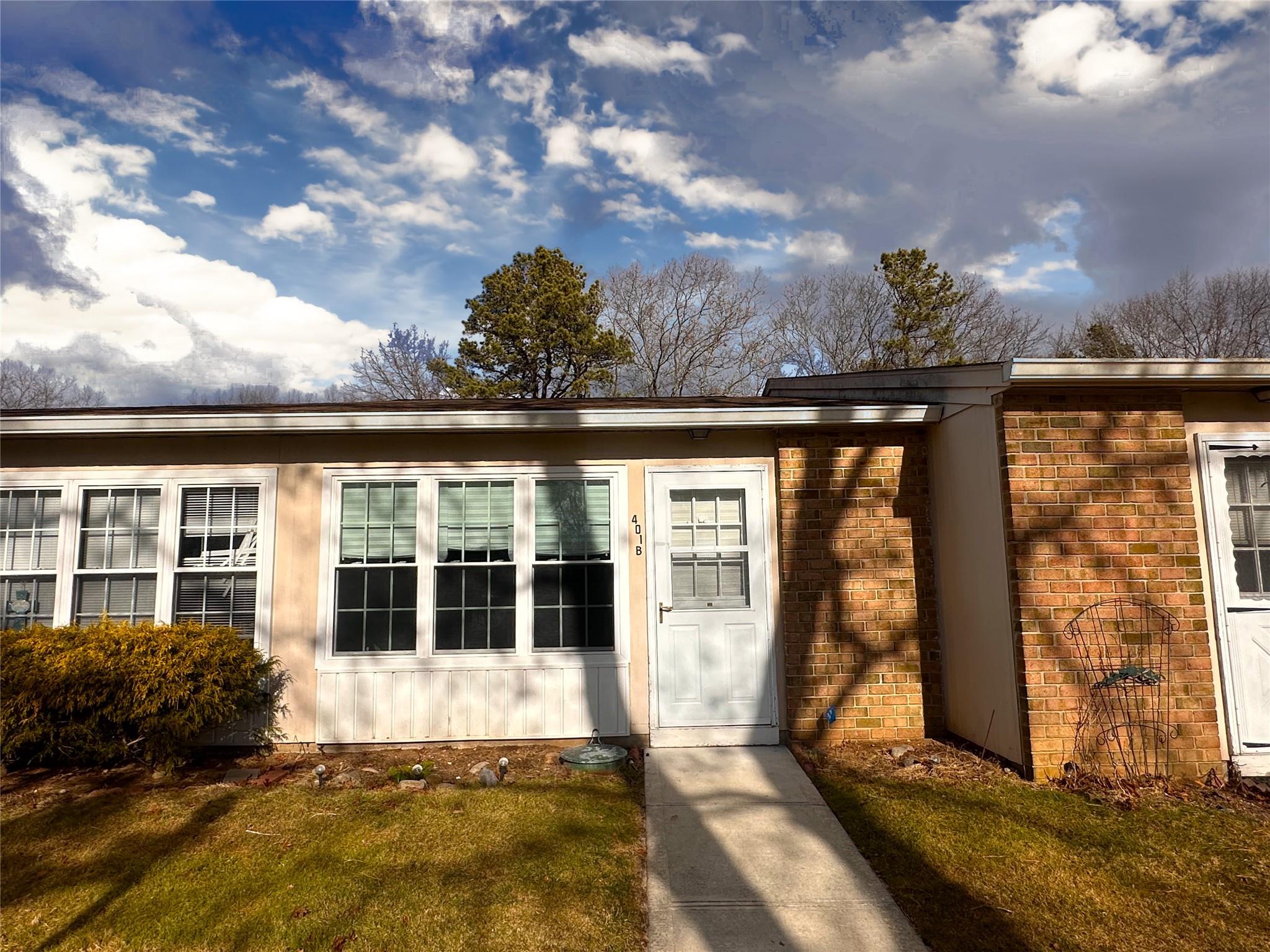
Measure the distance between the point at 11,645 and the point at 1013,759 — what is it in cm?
737

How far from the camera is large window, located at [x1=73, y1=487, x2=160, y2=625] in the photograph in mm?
5832

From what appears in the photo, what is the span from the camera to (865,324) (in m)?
24.5

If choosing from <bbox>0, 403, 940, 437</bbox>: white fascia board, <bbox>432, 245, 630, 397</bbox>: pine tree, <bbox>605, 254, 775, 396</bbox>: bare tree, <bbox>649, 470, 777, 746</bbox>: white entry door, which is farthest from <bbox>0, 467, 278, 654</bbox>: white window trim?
<bbox>605, 254, 775, 396</bbox>: bare tree

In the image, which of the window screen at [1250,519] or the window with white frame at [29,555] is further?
the window with white frame at [29,555]

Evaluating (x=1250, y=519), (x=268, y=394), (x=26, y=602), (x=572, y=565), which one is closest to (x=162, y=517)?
(x=26, y=602)

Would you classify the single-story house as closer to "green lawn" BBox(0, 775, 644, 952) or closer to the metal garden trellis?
the metal garden trellis

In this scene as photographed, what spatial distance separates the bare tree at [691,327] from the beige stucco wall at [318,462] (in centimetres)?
1776

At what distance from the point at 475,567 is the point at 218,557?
2207mm

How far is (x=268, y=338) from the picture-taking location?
177ft

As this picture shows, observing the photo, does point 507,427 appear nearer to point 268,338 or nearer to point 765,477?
point 765,477

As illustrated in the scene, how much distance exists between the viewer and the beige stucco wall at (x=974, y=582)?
5078mm

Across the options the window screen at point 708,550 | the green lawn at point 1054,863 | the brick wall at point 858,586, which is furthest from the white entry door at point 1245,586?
the window screen at point 708,550

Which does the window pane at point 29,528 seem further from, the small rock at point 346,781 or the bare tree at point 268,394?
the bare tree at point 268,394

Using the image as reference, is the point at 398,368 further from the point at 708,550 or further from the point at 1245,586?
the point at 1245,586
